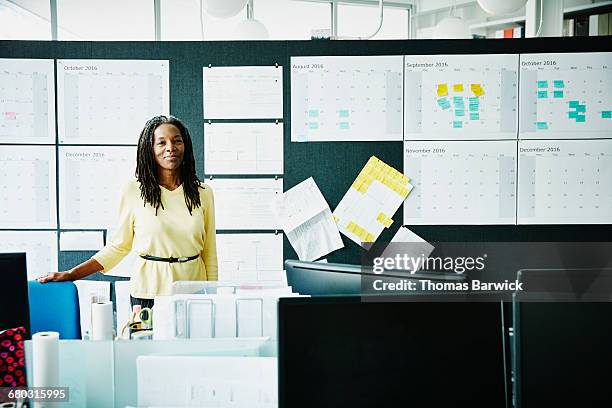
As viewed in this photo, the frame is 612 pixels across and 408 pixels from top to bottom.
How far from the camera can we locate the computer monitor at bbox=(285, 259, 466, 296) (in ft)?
4.56

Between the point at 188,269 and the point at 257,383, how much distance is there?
52.3 inches

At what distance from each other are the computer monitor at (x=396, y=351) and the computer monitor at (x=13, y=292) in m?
0.78

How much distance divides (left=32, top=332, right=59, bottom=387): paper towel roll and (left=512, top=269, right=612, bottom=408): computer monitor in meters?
1.03

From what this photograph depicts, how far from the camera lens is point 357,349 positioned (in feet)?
3.78

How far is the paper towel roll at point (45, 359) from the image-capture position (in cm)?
131

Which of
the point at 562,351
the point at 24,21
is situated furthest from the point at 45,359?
the point at 24,21

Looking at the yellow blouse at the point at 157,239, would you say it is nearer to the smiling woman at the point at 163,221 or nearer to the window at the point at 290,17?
the smiling woman at the point at 163,221

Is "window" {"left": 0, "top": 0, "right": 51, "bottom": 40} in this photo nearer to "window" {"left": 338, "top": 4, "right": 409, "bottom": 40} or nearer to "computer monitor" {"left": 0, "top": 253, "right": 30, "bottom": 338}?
"window" {"left": 338, "top": 4, "right": 409, "bottom": 40}

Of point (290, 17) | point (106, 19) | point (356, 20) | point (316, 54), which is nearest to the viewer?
point (316, 54)

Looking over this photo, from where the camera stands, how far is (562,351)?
3.77 feet

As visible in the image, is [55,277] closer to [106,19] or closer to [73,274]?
[73,274]

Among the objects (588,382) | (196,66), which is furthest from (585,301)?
(196,66)

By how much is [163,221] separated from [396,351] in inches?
63.9

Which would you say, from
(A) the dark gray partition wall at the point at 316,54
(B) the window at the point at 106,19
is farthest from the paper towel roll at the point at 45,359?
(B) the window at the point at 106,19
